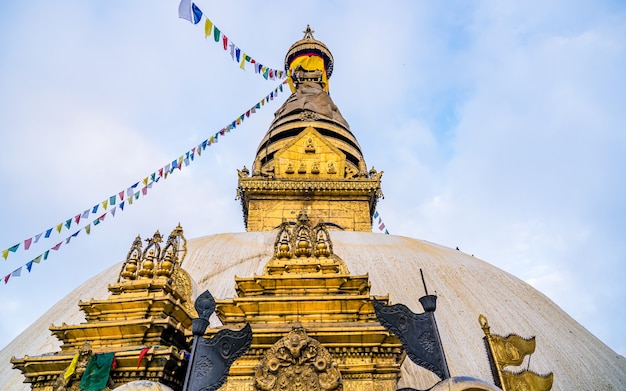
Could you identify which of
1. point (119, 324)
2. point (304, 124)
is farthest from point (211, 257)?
point (304, 124)

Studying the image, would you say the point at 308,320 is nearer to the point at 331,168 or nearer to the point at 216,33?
the point at 216,33

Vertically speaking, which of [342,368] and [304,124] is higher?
[304,124]

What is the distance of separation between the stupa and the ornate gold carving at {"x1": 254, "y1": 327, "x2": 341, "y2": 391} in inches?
0.4

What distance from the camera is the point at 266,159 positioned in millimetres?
16703

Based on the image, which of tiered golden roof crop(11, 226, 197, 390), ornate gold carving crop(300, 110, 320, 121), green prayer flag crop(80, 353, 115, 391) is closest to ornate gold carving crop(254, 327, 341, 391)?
tiered golden roof crop(11, 226, 197, 390)

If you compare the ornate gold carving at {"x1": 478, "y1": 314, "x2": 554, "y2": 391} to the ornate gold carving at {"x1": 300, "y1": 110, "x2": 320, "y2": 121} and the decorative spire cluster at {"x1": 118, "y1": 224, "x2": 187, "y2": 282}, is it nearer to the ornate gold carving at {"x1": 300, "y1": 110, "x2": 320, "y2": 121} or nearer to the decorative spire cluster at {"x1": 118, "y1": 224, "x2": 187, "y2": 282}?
the decorative spire cluster at {"x1": 118, "y1": 224, "x2": 187, "y2": 282}

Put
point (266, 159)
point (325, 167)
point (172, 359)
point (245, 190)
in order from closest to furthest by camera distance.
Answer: point (172, 359) → point (245, 190) → point (325, 167) → point (266, 159)

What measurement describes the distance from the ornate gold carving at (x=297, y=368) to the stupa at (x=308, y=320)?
1 centimetres

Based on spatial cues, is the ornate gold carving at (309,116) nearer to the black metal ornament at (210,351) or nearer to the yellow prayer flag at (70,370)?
the yellow prayer flag at (70,370)

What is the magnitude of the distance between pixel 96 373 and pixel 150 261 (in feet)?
6.02

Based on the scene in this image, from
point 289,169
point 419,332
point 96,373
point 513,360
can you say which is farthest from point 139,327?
point 289,169

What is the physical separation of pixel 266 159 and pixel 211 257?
8092 mm

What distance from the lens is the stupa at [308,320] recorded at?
4359mm

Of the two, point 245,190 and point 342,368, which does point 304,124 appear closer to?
point 245,190
